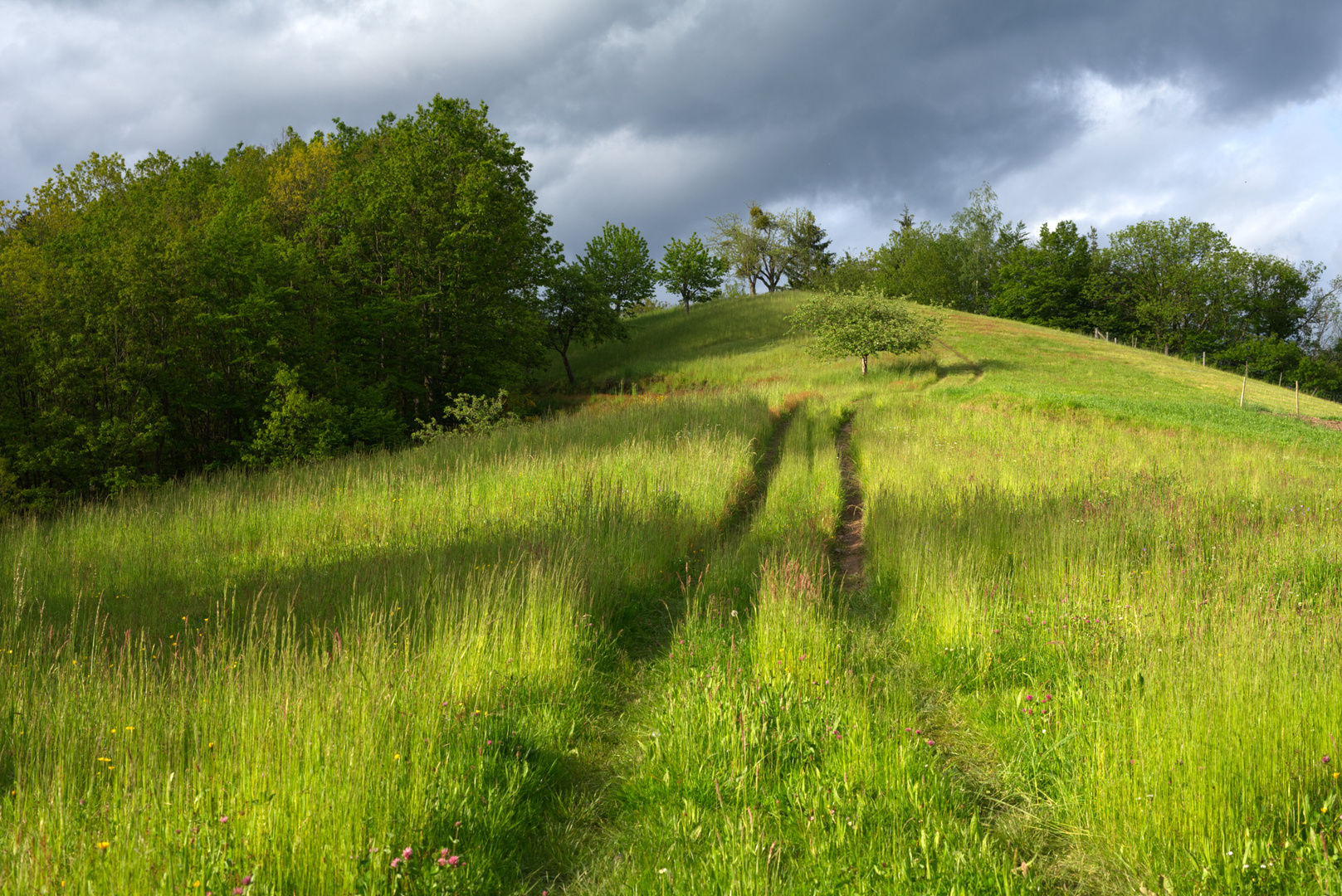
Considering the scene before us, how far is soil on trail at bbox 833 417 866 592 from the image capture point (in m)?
8.09

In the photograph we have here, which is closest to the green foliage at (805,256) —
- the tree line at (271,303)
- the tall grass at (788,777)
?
the tree line at (271,303)

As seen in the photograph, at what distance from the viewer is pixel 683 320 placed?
60406mm

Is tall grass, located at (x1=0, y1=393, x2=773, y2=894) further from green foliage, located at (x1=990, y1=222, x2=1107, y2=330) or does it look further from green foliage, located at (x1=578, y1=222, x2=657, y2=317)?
green foliage, located at (x1=990, y1=222, x2=1107, y2=330)

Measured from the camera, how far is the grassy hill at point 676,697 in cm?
296

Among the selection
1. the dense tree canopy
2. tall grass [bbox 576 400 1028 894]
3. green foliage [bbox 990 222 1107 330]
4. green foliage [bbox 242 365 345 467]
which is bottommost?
tall grass [bbox 576 400 1028 894]

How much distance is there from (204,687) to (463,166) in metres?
32.0

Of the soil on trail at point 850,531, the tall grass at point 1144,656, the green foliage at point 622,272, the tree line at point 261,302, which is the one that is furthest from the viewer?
the green foliage at point 622,272

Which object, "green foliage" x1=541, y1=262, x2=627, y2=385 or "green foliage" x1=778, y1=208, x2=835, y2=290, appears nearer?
"green foliage" x1=541, y1=262, x2=627, y2=385

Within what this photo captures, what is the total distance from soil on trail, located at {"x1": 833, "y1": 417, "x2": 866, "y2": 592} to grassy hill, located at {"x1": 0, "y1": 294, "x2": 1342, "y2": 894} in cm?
9

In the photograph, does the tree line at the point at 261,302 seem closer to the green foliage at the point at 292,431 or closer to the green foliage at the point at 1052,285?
the green foliage at the point at 292,431

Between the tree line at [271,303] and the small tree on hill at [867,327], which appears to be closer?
the tree line at [271,303]

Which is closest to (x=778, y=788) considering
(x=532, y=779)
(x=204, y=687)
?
(x=532, y=779)

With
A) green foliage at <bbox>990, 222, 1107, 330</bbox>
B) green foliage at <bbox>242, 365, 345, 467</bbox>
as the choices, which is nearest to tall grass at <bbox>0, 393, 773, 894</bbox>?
green foliage at <bbox>242, 365, 345, 467</bbox>

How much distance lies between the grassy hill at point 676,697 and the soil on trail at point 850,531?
3.7 inches
